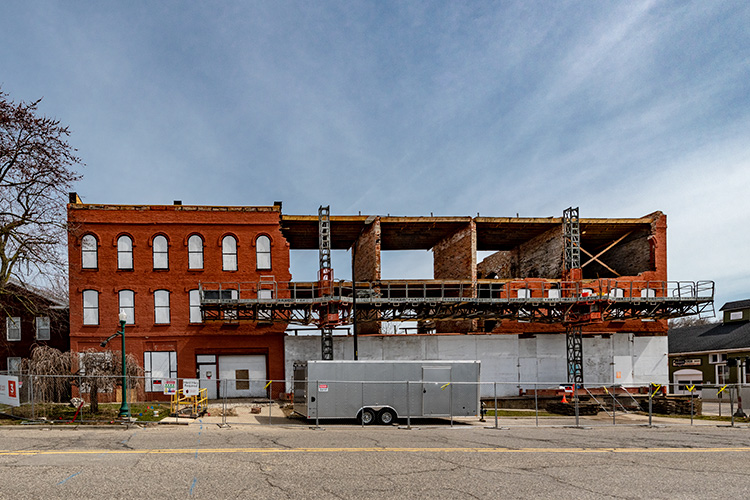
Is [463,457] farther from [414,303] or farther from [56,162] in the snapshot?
[56,162]

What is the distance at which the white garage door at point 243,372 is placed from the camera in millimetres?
34000

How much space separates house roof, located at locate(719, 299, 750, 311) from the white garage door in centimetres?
4616

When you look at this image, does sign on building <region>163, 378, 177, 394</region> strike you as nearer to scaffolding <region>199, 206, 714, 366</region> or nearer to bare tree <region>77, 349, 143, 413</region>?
bare tree <region>77, 349, 143, 413</region>

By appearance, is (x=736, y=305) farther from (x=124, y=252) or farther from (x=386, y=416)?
(x=124, y=252)

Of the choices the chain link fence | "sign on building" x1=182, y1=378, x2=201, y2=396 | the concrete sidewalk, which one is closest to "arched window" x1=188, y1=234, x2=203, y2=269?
the chain link fence

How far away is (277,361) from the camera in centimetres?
3462

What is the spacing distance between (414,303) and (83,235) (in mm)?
19900

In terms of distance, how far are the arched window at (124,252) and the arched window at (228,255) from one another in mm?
5454

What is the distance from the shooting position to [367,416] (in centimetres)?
2198

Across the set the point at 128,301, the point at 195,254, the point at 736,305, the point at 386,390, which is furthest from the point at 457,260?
the point at 736,305

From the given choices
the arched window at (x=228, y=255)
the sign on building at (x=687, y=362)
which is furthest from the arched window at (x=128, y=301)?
the sign on building at (x=687, y=362)

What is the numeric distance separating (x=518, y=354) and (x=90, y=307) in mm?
26587

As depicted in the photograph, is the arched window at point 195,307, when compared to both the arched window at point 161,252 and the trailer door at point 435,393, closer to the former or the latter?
the arched window at point 161,252

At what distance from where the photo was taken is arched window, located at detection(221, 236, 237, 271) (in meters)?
34.8
